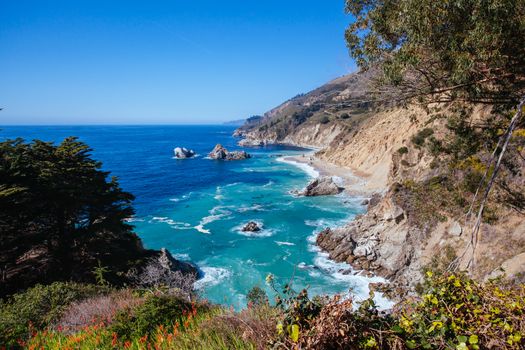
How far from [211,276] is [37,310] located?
16.9 metres

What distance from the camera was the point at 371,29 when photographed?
9703 millimetres

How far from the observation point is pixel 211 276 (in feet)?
80.5

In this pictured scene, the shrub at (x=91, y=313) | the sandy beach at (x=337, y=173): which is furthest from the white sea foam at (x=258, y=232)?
the shrub at (x=91, y=313)

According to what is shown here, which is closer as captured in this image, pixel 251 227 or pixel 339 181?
pixel 251 227

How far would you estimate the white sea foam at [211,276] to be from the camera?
76.1 ft

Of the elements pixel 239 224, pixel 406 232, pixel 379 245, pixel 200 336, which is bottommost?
pixel 239 224

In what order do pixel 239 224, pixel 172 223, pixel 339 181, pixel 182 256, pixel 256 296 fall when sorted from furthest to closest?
pixel 339 181, pixel 172 223, pixel 239 224, pixel 182 256, pixel 256 296

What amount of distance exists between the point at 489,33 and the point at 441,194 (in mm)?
19276

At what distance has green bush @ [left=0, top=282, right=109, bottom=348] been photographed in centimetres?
658

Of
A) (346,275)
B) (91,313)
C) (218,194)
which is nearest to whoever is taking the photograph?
(91,313)

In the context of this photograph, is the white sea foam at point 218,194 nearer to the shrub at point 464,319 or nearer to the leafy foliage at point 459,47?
the leafy foliage at point 459,47

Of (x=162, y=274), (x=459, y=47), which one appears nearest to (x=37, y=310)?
(x=162, y=274)

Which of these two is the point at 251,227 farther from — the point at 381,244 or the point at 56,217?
the point at 56,217

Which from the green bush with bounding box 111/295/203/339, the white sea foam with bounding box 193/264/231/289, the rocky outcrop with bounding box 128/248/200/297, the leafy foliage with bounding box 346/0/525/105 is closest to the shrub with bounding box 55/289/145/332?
the green bush with bounding box 111/295/203/339
